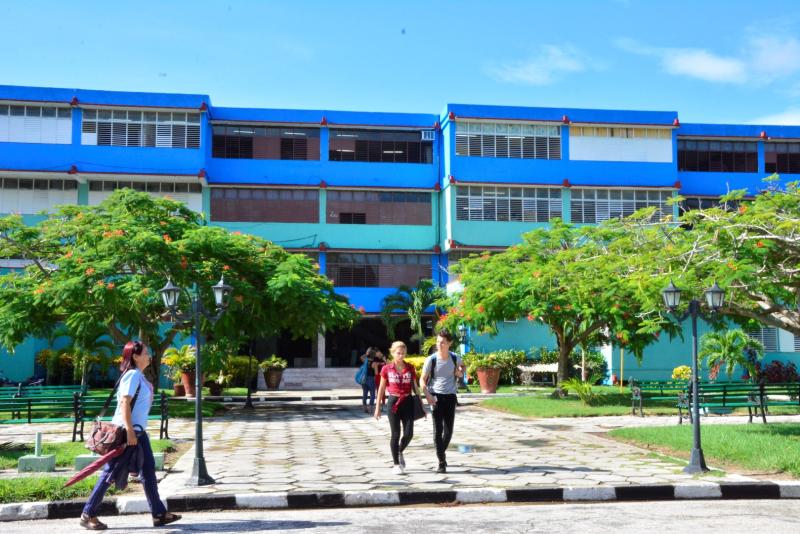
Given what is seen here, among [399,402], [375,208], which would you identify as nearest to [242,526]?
[399,402]

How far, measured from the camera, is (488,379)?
92.0 feet

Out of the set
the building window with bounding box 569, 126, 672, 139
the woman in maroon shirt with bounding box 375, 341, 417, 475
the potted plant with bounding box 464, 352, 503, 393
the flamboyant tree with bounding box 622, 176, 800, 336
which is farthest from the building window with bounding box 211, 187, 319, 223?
the woman in maroon shirt with bounding box 375, 341, 417, 475

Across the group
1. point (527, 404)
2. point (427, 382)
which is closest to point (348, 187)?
point (527, 404)

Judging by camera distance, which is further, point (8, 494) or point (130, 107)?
point (130, 107)

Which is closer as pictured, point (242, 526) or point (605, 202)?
point (242, 526)

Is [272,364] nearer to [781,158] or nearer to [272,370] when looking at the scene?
[272,370]

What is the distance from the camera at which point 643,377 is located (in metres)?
32.3

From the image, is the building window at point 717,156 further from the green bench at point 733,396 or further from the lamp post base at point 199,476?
the lamp post base at point 199,476

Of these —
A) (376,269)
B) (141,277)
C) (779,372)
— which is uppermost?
(376,269)

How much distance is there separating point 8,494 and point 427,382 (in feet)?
15.5

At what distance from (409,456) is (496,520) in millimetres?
4254

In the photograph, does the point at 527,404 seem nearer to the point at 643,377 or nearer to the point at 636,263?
the point at 636,263

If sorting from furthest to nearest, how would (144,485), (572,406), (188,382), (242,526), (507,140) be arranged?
1. (507,140)
2. (188,382)
3. (572,406)
4. (242,526)
5. (144,485)

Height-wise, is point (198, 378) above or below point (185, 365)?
above
